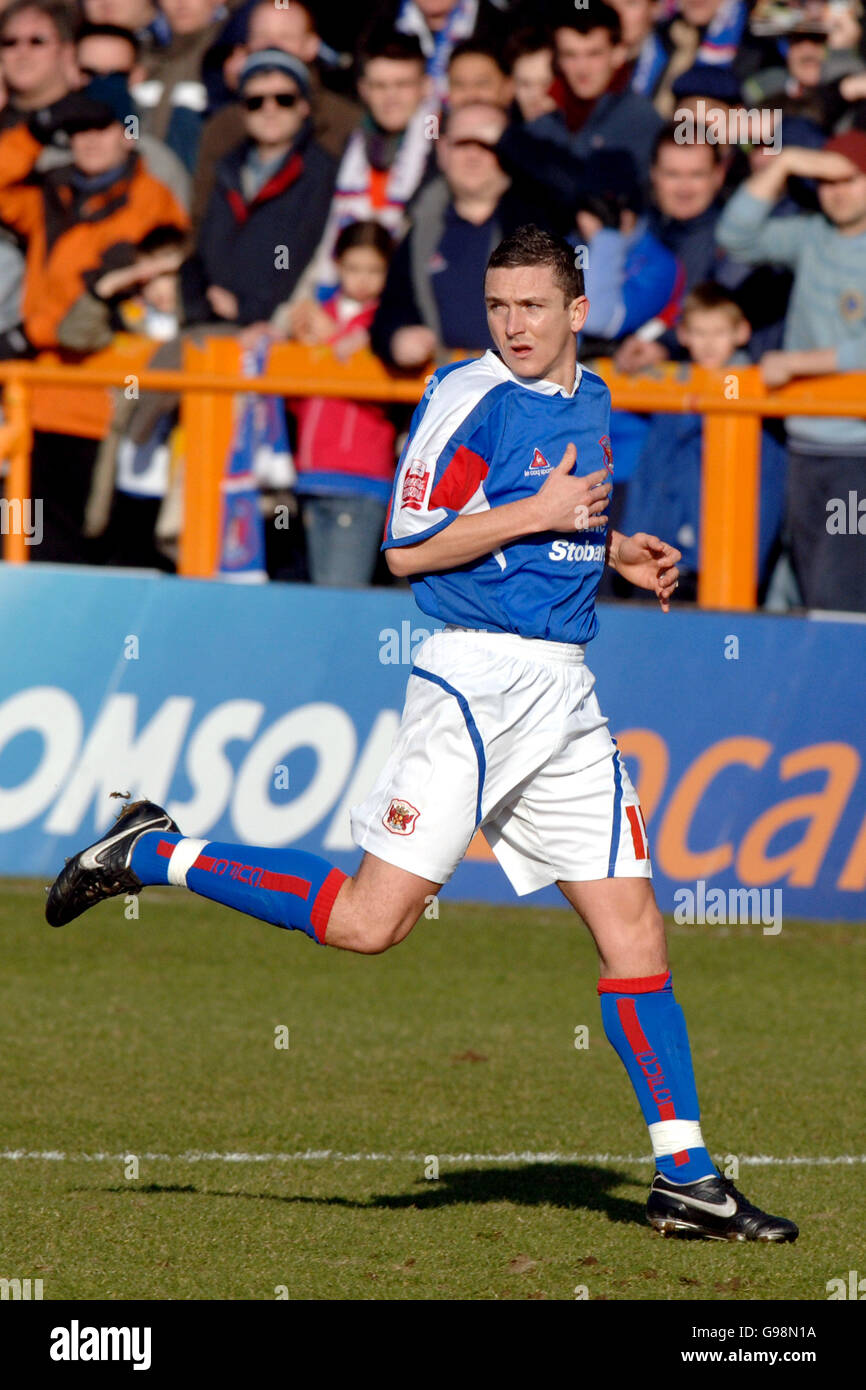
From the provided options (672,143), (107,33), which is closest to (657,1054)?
(672,143)

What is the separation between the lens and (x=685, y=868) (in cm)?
998

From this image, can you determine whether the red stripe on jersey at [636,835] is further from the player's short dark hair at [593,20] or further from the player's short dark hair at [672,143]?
the player's short dark hair at [593,20]

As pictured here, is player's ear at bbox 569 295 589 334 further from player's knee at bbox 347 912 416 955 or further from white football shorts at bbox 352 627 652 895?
player's knee at bbox 347 912 416 955

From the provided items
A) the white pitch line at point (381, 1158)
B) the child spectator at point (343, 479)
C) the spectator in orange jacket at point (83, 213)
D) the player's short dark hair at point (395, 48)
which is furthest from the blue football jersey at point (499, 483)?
the player's short dark hair at point (395, 48)

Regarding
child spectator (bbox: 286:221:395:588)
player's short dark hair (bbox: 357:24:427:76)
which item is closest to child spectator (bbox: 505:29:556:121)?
player's short dark hair (bbox: 357:24:427:76)

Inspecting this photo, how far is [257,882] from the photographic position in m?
5.45

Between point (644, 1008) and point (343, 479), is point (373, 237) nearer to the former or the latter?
point (343, 479)

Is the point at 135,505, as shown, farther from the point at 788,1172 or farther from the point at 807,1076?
the point at 788,1172

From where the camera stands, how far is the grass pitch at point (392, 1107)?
4.96 m

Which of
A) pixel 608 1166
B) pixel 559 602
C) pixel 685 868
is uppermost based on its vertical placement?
pixel 559 602

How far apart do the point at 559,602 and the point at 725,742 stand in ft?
15.9
